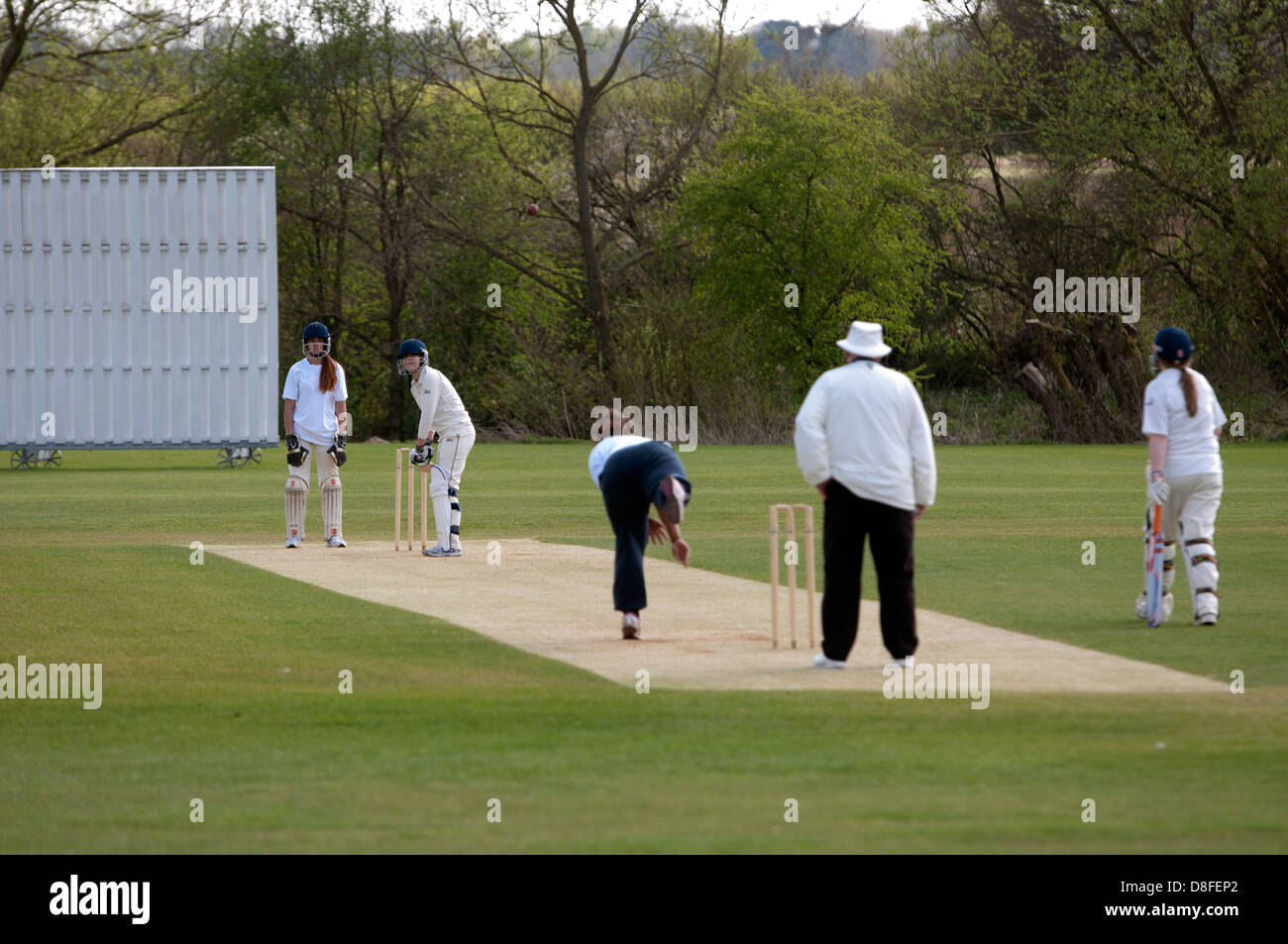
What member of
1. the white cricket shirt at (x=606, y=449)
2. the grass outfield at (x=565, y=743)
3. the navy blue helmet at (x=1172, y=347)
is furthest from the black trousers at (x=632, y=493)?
the navy blue helmet at (x=1172, y=347)

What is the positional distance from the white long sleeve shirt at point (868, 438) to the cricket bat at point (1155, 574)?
2.62 meters

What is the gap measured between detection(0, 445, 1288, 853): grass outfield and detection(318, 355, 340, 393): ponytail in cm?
296

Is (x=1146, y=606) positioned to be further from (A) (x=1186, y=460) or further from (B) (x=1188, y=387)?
(B) (x=1188, y=387)

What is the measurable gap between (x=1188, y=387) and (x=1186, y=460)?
494mm

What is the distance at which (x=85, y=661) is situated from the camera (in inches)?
Answer: 451

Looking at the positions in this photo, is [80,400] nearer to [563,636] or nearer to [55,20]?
[55,20]

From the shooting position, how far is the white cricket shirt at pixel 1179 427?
1259 centimetres

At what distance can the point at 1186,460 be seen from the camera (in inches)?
496

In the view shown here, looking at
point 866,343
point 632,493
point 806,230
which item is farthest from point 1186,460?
point 806,230

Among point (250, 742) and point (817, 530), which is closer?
point (250, 742)
